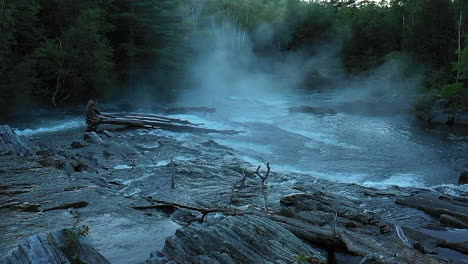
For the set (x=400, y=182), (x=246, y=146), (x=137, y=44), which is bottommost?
(x=400, y=182)

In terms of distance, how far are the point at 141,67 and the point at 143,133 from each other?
75.2 feet

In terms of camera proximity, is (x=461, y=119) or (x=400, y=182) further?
(x=461, y=119)

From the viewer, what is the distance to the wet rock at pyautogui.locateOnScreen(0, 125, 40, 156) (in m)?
17.3

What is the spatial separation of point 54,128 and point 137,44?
22.4 metres

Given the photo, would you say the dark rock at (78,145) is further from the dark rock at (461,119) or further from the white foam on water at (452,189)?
the dark rock at (461,119)

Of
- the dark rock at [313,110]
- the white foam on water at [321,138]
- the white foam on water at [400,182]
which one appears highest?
the dark rock at [313,110]

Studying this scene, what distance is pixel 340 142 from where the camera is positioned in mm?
23734

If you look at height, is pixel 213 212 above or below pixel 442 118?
above

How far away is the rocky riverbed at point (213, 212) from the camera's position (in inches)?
314

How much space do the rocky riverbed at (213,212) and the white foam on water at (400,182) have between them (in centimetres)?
83

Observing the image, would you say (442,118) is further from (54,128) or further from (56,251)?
(56,251)

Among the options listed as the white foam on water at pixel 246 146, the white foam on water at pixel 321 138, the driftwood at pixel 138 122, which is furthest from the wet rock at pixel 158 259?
the driftwood at pixel 138 122

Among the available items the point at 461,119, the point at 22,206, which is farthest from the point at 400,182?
the point at 461,119

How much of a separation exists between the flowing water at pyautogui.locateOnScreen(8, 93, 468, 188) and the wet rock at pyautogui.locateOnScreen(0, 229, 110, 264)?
1207cm
